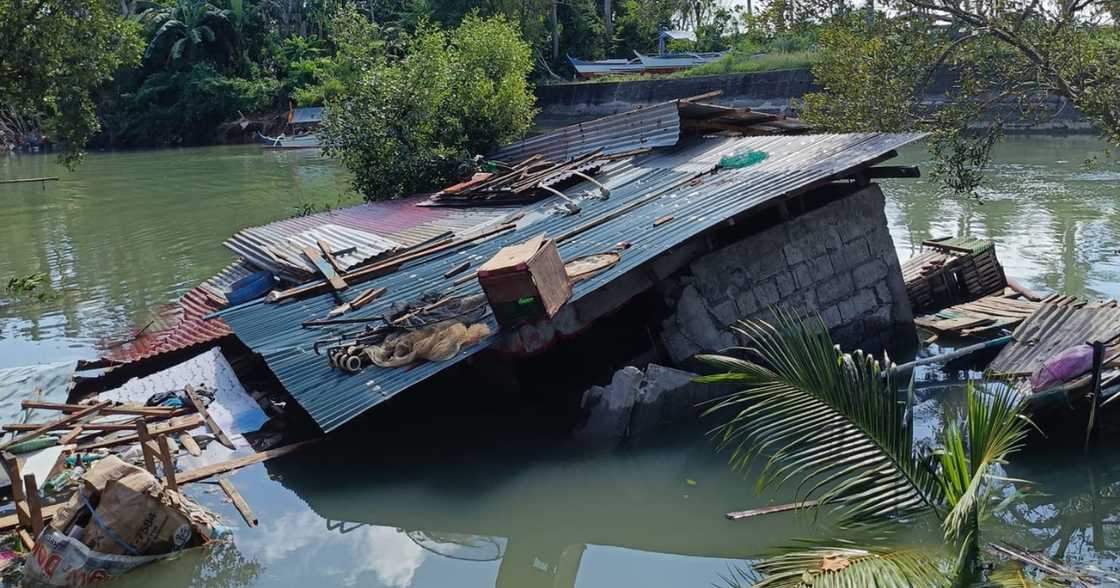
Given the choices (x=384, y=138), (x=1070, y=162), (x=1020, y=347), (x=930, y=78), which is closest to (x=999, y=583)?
(x=1020, y=347)

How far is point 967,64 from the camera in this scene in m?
14.1

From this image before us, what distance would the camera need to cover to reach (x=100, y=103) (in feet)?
162

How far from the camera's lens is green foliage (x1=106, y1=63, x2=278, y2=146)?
47.2 metres

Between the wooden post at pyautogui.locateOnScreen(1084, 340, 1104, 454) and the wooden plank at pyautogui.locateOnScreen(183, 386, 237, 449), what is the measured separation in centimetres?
755

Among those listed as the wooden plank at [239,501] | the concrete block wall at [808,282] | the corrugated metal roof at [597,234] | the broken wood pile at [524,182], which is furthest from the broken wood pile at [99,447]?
the broken wood pile at [524,182]

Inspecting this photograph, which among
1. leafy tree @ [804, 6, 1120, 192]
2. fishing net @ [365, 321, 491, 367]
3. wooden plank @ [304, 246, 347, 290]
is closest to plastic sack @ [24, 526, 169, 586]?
fishing net @ [365, 321, 491, 367]

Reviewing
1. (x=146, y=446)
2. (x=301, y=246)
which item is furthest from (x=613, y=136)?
(x=146, y=446)

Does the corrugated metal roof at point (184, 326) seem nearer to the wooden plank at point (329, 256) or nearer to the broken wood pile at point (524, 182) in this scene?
the wooden plank at point (329, 256)

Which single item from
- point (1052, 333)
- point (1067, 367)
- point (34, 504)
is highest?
point (1067, 367)

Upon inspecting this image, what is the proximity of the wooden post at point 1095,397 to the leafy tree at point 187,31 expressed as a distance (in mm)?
46390

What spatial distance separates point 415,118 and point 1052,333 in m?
10.9

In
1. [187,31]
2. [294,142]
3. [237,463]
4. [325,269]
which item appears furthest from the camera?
[187,31]

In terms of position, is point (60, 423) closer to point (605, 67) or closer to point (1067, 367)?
point (1067, 367)

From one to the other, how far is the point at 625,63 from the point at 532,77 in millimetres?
5130
